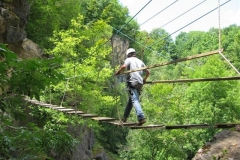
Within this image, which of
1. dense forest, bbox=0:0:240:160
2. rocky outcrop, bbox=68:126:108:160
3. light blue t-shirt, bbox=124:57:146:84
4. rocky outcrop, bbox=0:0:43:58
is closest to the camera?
light blue t-shirt, bbox=124:57:146:84

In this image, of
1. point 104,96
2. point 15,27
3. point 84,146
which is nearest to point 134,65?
point 15,27

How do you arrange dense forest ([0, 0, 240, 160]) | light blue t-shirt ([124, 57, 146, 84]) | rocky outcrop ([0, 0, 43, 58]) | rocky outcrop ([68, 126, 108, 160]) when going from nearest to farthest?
1. light blue t-shirt ([124, 57, 146, 84])
2. rocky outcrop ([0, 0, 43, 58])
3. dense forest ([0, 0, 240, 160])
4. rocky outcrop ([68, 126, 108, 160])

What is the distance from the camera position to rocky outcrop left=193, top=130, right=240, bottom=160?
5.11 meters

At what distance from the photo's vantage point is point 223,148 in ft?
17.4

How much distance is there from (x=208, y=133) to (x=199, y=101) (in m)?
2.54

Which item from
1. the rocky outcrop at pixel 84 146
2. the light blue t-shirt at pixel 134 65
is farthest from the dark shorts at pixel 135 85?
the rocky outcrop at pixel 84 146

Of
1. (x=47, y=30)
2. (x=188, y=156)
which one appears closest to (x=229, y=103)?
(x=188, y=156)

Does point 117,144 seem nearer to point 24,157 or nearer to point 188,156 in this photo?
point 188,156

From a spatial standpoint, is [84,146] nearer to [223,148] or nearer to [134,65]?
[223,148]

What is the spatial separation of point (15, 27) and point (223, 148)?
9.47 m

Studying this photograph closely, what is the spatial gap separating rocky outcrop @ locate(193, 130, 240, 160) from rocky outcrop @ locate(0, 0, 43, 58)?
341 inches

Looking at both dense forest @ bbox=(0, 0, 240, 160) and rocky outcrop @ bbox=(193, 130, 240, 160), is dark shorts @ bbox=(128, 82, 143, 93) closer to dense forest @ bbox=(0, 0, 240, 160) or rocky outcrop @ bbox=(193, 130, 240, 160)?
rocky outcrop @ bbox=(193, 130, 240, 160)

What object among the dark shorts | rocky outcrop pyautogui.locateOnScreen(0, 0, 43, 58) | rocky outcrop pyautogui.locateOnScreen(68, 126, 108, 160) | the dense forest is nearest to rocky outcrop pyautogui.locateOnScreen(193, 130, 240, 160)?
the dark shorts

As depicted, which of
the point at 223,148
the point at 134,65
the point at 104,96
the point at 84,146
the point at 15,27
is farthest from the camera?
the point at 84,146
